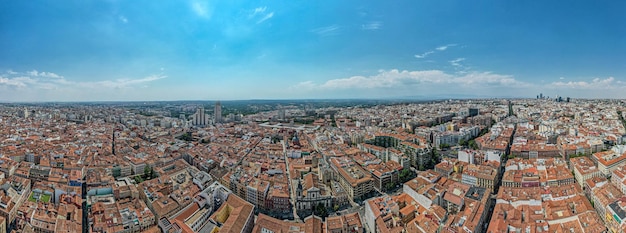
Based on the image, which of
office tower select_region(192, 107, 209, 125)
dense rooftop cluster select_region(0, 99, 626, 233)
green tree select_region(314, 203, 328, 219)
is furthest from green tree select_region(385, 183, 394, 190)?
office tower select_region(192, 107, 209, 125)

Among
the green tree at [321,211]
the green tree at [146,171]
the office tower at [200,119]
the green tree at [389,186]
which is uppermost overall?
the office tower at [200,119]

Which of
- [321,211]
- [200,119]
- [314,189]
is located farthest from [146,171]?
[200,119]

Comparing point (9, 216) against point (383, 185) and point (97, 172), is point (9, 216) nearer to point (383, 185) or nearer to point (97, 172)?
point (97, 172)

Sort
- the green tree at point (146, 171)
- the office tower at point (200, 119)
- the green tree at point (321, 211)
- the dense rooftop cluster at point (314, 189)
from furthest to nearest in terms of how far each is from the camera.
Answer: the office tower at point (200, 119) < the green tree at point (146, 171) < the green tree at point (321, 211) < the dense rooftop cluster at point (314, 189)

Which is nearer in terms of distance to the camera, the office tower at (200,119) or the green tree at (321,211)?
the green tree at (321,211)

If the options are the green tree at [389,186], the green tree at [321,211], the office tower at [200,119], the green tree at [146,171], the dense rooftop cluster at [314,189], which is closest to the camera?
the dense rooftop cluster at [314,189]

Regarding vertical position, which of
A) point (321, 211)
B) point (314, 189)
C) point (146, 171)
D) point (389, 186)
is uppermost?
point (314, 189)

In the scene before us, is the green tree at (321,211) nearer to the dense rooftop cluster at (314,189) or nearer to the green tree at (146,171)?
the dense rooftop cluster at (314,189)

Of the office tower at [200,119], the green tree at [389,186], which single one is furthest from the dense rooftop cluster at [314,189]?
the office tower at [200,119]

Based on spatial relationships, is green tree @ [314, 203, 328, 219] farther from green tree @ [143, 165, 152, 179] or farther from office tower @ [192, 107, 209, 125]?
office tower @ [192, 107, 209, 125]

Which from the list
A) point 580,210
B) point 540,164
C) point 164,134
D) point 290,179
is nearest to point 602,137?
point 540,164

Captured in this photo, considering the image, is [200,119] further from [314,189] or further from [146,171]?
[314,189]
